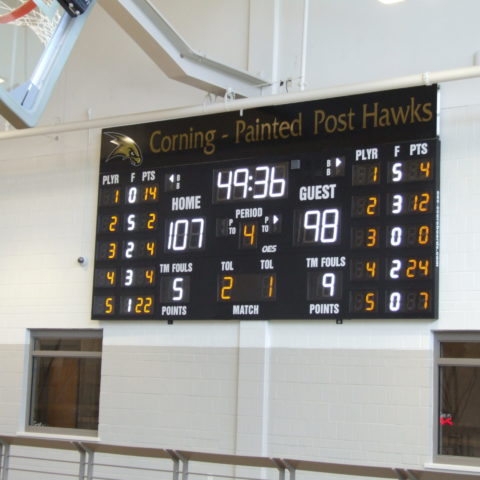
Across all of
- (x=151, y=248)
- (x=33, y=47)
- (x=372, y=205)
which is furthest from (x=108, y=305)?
(x=33, y=47)

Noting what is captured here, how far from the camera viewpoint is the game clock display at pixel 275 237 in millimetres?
6629

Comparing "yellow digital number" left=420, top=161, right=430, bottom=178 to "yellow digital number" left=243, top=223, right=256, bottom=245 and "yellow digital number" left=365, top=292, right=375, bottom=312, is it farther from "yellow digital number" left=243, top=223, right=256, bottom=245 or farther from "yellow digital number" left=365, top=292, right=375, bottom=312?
"yellow digital number" left=243, top=223, right=256, bottom=245

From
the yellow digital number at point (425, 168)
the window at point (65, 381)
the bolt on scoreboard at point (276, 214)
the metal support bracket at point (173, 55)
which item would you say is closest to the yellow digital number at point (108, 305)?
the bolt on scoreboard at point (276, 214)

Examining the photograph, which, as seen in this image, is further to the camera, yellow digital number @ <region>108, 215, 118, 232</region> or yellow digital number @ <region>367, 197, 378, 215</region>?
yellow digital number @ <region>108, 215, 118, 232</region>

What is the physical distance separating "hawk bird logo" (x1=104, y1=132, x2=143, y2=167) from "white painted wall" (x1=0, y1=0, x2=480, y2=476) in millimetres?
369

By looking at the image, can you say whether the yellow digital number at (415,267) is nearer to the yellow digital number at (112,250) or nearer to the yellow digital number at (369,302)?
the yellow digital number at (369,302)

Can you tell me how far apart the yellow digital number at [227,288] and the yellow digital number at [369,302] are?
47.6 inches

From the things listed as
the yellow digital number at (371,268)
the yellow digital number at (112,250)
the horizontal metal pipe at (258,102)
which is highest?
the horizontal metal pipe at (258,102)

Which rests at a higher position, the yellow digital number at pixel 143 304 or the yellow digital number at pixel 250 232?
the yellow digital number at pixel 250 232

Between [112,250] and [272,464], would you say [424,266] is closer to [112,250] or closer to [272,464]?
[272,464]

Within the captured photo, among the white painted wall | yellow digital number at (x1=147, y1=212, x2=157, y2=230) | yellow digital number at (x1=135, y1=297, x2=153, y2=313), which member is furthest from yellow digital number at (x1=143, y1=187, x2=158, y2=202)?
yellow digital number at (x1=135, y1=297, x2=153, y2=313)

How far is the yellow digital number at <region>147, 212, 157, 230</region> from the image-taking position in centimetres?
771

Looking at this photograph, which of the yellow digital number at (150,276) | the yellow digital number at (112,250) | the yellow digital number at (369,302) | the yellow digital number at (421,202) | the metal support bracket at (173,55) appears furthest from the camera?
the yellow digital number at (112,250)

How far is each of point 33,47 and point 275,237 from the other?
280cm
